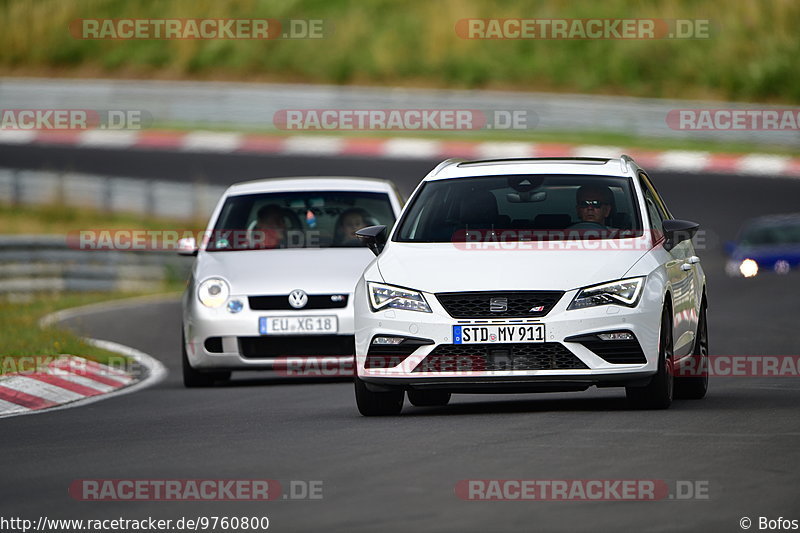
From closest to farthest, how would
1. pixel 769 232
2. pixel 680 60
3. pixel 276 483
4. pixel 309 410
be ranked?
pixel 276 483 < pixel 309 410 < pixel 769 232 < pixel 680 60

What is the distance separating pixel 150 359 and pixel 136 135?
22527 mm

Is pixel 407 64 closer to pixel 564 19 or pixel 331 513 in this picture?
pixel 564 19

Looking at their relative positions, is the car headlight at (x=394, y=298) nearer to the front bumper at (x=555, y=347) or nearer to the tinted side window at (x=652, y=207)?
the front bumper at (x=555, y=347)

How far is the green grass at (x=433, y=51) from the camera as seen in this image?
44375 millimetres

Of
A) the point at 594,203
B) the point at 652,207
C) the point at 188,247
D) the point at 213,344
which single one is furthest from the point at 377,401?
the point at 188,247

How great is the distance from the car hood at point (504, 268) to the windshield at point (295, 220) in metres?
4.12

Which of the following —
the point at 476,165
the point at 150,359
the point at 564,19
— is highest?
the point at 564,19

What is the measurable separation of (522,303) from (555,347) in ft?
1.02

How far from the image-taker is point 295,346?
1355cm

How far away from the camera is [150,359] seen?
16688 millimetres

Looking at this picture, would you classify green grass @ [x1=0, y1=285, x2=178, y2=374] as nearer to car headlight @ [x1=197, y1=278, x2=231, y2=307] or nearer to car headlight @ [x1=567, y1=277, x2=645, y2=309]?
car headlight @ [x1=197, y1=278, x2=231, y2=307]

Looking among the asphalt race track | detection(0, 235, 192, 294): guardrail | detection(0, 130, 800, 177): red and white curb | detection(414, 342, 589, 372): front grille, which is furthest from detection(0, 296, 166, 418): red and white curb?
detection(0, 130, 800, 177): red and white curb

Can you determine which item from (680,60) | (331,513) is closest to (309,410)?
(331,513)

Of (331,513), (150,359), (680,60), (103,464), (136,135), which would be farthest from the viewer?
(680,60)
